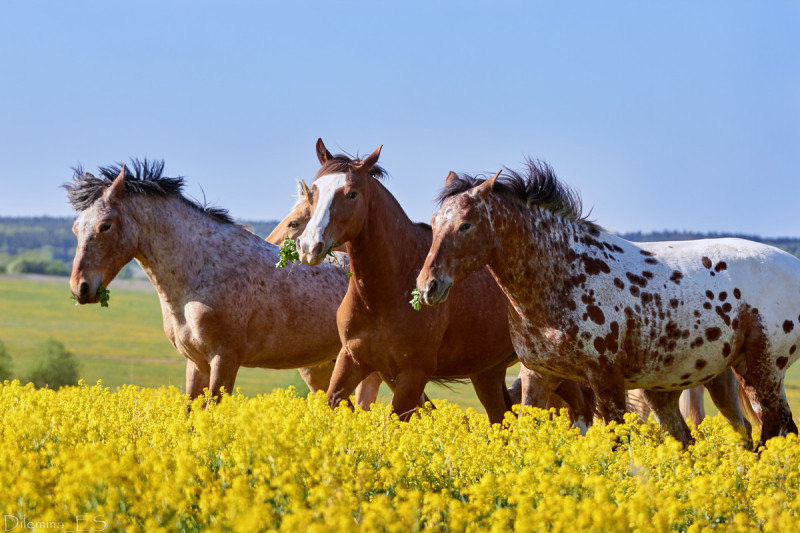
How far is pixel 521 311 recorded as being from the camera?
7.08m

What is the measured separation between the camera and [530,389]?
294 inches

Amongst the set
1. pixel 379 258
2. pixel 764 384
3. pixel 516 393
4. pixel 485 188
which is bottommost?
pixel 516 393

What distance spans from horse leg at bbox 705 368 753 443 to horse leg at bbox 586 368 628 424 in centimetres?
221

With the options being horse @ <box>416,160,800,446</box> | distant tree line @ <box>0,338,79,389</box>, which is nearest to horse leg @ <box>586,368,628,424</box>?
horse @ <box>416,160,800,446</box>

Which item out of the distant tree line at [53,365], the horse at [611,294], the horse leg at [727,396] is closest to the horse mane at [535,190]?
the horse at [611,294]

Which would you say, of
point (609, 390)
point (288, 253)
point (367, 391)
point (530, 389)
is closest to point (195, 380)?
point (367, 391)

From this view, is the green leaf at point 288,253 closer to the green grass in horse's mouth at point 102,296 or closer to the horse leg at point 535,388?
the green grass in horse's mouth at point 102,296

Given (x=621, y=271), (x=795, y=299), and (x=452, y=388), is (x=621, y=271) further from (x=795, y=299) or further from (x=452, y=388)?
(x=452, y=388)

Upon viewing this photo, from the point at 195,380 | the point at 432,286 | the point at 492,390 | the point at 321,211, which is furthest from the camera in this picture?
the point at 195,380

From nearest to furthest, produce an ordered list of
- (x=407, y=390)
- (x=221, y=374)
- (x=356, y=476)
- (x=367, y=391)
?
(x=356, y=476) → (x=407, y=390) → (x=221, y=374) → (x=367, y=391)

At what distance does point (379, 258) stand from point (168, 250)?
2.55 m

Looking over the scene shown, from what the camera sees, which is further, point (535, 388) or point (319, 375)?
point (319, 375)

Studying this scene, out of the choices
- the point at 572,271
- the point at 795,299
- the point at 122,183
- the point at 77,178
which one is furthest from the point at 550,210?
the point at 77,178

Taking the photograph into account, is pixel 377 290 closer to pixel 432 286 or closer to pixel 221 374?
pixel 432 286
